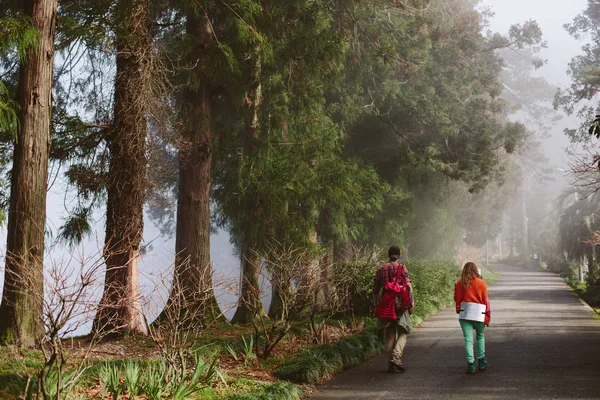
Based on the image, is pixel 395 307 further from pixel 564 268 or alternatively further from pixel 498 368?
pixel 564 268

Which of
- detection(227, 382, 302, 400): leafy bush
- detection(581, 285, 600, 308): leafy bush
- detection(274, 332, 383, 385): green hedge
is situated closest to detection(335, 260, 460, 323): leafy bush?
detection(274, 332, 383, 385): green hedge

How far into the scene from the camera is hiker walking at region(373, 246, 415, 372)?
36.0 ft

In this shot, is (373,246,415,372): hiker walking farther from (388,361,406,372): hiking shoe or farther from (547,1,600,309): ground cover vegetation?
(547,1,600,309): ground cover vegetation

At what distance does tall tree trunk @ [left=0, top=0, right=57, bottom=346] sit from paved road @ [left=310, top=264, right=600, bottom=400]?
4.91 metres

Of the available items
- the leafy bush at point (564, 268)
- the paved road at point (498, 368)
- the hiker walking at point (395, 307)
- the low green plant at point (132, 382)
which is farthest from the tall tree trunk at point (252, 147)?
the leafy bush at point (564, 268)

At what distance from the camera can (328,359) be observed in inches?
435

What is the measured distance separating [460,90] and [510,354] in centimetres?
1748

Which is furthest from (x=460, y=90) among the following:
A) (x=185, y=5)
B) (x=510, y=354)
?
(x=510, y=354)

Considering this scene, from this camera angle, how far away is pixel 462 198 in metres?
39.9

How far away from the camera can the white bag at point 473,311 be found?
10688 millimetres

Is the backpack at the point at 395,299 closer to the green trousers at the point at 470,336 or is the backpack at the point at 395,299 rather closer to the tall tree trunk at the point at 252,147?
the green trousers at the point at 470,336

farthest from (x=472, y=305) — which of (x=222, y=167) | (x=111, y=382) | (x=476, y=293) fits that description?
(x=222, y=167)

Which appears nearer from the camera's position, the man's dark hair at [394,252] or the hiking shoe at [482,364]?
the hiking shoe at [482,364]

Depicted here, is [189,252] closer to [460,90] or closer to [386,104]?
[386,104]
